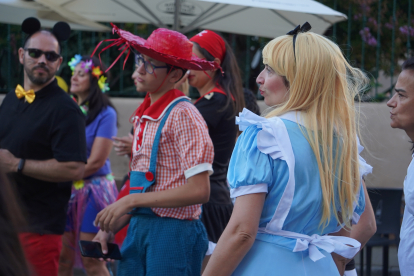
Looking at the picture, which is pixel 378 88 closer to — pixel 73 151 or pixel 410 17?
pixel 410 17

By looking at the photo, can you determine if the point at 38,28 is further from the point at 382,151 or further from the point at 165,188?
the point at 382,151

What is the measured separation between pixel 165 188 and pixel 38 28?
1.68 m

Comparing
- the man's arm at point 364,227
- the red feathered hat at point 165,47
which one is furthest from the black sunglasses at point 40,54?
the man's arm at point 364,227

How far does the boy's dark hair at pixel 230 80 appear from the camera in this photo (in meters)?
3.38

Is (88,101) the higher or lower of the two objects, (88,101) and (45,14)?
the lower

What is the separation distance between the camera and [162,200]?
2.39 meters

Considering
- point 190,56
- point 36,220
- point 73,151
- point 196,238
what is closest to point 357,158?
point 196,238

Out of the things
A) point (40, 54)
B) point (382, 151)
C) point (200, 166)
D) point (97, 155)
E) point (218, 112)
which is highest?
point (40, 54)

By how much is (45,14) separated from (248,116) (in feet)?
16.4

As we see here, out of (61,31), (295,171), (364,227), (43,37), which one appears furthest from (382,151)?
(295,171)

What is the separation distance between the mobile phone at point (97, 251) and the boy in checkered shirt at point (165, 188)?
3 cm

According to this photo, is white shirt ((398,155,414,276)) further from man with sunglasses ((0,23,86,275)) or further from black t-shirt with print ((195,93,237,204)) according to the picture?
man with sunglasses ((0,23,86,275))

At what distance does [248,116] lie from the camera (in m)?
1.73

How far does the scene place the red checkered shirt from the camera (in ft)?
7.99
